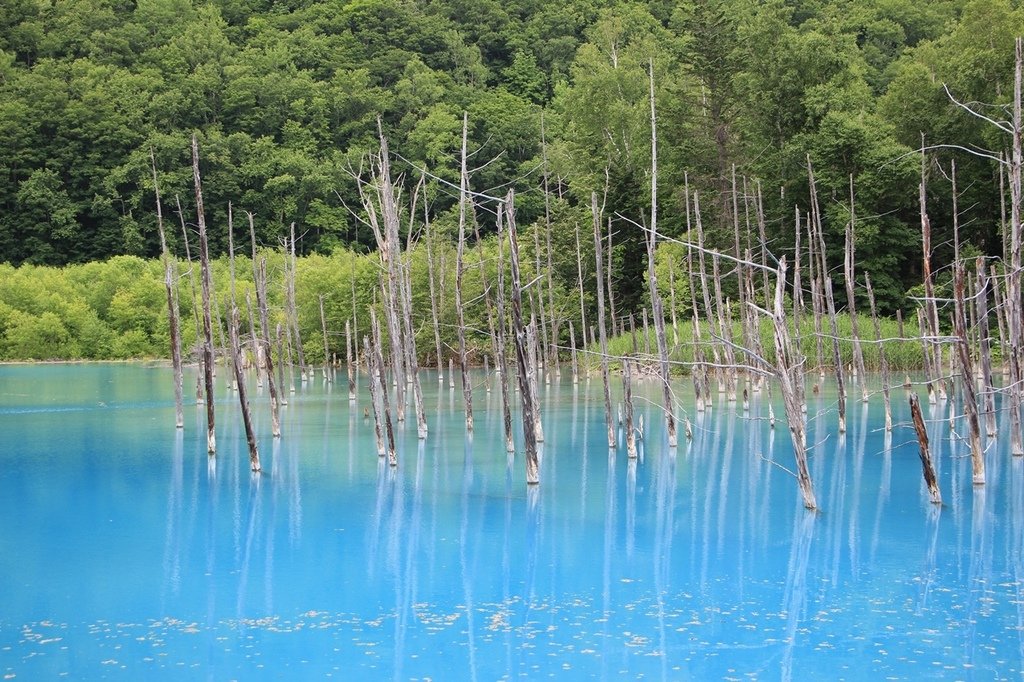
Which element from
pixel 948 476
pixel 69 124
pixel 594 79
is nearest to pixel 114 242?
pixel 69 124

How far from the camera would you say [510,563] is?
582 inches

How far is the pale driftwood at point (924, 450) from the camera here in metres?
16.4

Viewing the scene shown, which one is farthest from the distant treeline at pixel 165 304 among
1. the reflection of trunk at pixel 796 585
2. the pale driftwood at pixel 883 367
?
the reflection of trunk at pixel 796 585

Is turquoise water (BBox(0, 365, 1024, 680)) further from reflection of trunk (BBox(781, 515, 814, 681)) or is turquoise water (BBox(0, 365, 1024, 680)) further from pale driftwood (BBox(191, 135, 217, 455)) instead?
pale driftwood (BBox(191, 135, 217, 455))

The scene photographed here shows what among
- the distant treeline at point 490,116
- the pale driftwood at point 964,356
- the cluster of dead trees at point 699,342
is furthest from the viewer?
the distant treeline at point 490,116

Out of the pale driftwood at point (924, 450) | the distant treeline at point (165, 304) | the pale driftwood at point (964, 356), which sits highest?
the distant treeline at point (165, 304)

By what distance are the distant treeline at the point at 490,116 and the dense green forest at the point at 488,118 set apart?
169 mm

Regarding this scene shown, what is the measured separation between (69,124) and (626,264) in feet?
184

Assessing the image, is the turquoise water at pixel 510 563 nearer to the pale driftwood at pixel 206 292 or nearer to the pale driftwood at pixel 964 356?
the pale driftwood at pixel 206 292

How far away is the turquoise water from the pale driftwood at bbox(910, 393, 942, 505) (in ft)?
0.84

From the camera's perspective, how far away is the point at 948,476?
20297 mm

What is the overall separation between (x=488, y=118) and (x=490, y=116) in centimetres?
57

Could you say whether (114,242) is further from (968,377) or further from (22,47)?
(968,377)

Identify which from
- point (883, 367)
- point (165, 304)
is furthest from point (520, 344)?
point (165, 304)
